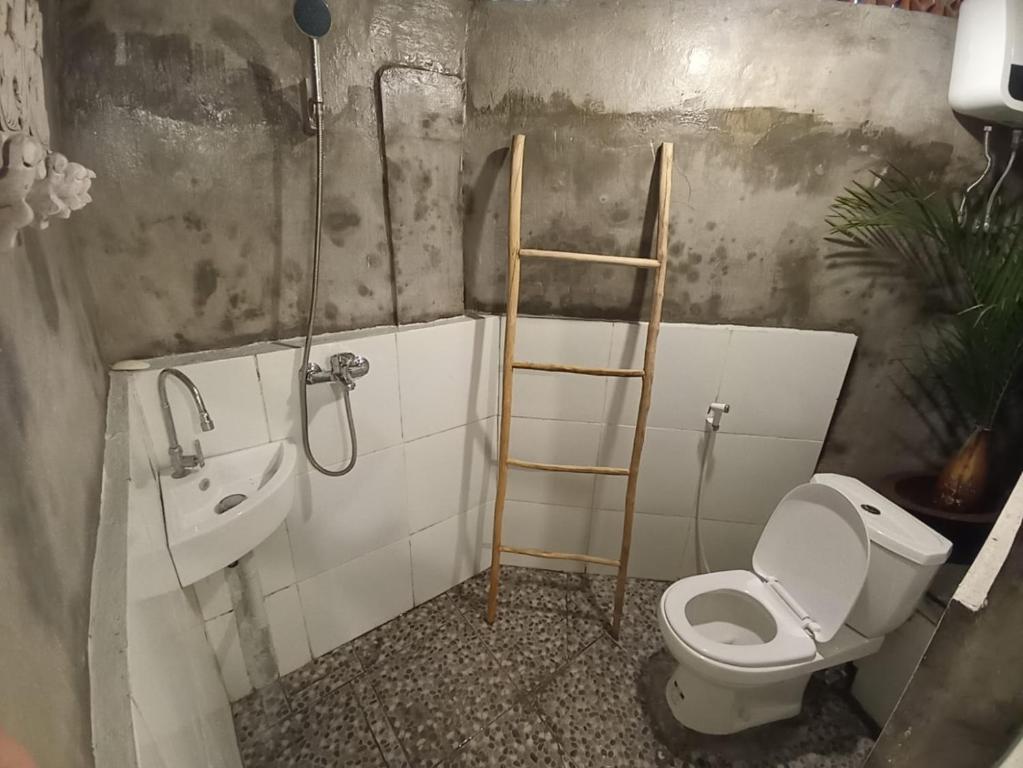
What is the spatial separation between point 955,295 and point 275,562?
230 cm

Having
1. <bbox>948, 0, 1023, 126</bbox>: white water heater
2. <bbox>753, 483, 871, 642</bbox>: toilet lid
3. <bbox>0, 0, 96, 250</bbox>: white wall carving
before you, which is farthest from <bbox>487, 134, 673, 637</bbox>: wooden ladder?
<bbox>0, 0, 96, 250</bbox>: white wall carving

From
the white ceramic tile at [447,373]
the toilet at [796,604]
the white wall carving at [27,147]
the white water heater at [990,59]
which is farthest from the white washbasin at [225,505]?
the white water heater at [990,59]

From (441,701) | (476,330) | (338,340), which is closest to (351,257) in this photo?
(338,340)

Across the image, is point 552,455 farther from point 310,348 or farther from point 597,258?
point 310,348

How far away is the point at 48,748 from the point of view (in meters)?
0.34

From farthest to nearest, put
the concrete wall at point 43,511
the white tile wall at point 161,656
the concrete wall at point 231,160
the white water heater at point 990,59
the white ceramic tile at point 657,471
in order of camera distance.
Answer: the white ceramic tile at point 657,471
the white water heater at point 990,59
the concrete wall at point 231,160
the white tile wall at point 161,656
the concrete wall at point 43,511

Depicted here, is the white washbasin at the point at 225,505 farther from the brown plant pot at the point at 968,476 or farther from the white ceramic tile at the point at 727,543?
the brown plant pot at the point at 968,476

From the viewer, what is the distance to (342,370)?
128 cm

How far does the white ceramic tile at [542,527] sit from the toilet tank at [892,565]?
2.98 ft


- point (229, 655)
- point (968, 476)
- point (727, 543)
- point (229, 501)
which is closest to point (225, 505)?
point (229, 501)

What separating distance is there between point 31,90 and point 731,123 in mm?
1609

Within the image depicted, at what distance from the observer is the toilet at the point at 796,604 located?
1.21 m

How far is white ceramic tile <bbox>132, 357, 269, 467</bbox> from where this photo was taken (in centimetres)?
109

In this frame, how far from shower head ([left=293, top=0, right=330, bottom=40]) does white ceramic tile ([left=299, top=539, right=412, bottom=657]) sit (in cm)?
154
